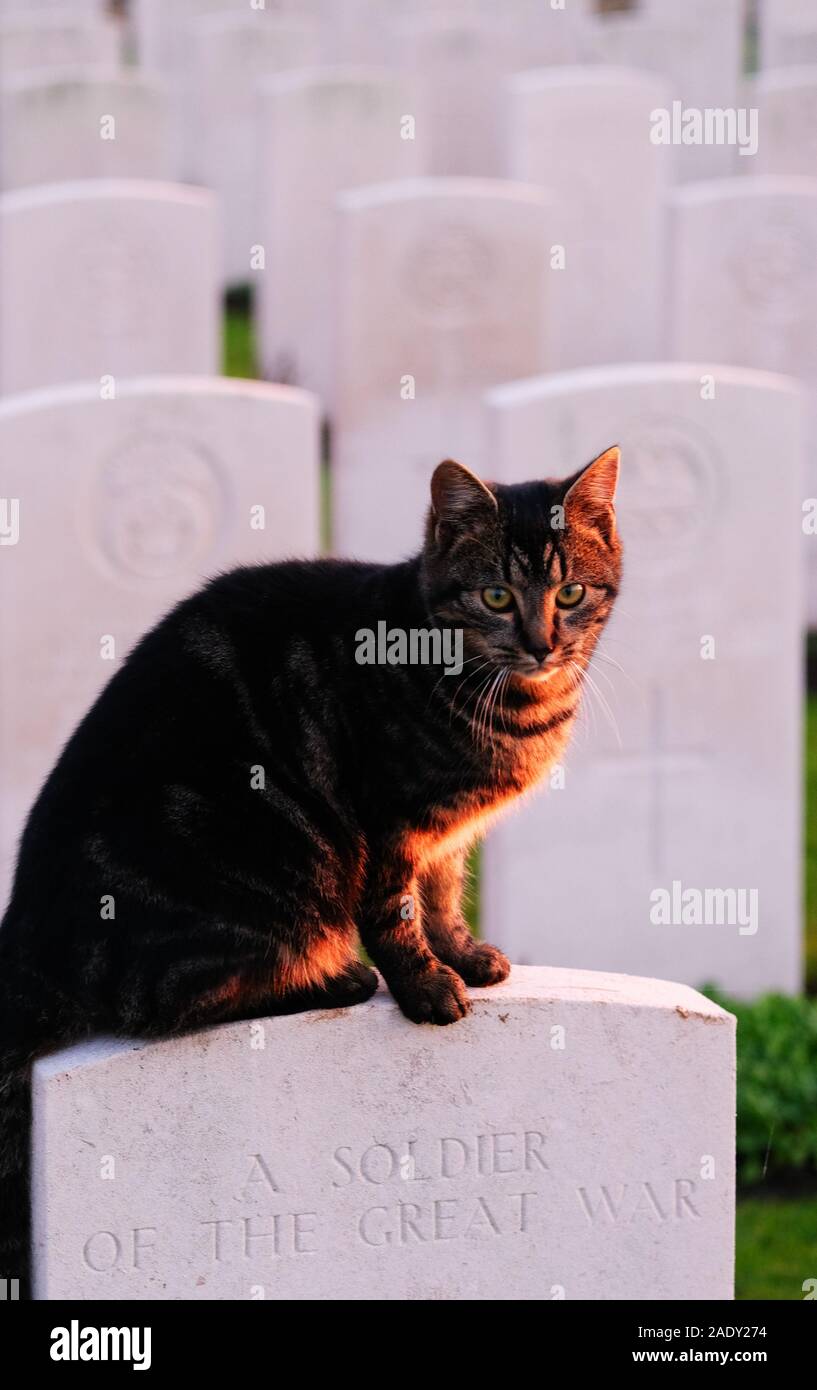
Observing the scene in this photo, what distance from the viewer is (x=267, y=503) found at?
530 centimetres

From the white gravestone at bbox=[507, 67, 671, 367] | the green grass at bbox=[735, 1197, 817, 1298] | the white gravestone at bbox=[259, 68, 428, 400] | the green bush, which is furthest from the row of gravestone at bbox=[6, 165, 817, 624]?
the green grass at bbox=[735, 1197, 817, 1298]

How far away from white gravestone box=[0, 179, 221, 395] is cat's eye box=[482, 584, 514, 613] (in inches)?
196

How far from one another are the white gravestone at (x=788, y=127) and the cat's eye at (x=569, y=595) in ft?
25.2

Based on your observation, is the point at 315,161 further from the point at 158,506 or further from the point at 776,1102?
the point at 776,1102

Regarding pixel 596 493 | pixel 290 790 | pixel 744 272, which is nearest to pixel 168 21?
pixel 744 272

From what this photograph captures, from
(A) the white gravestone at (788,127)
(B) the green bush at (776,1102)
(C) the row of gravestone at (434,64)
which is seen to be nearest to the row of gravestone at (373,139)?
(A) the white gravestone at (788,127)

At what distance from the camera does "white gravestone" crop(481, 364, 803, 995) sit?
5.41 meters

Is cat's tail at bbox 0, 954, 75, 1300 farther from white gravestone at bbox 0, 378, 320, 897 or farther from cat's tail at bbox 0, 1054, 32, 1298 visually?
white gravestone at bbox 0, 378, 320, 897

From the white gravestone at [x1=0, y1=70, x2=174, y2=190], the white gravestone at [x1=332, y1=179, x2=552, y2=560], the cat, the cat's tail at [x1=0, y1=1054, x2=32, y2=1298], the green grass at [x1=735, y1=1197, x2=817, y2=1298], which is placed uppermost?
the white gravestone at [x1=0, y1=70, x2=174, y2=190]

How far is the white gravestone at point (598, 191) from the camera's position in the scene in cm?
948

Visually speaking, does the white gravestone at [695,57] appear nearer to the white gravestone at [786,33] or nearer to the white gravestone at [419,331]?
the white gravestone at [786,33]

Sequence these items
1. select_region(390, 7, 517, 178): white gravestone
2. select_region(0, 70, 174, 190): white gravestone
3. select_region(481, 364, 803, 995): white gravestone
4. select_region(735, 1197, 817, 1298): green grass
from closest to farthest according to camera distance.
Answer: select_region(735, 1197, 817, 1298): green grass, select_region(481, 364, 803, 995): white gravestone, select_region(0, 70, 174, 190): white gravestone, select_region(390, 7, 517, 178): white gravestone

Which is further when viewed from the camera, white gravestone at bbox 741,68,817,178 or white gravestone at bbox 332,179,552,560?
white gravestone at bbox 741,68,817,178
